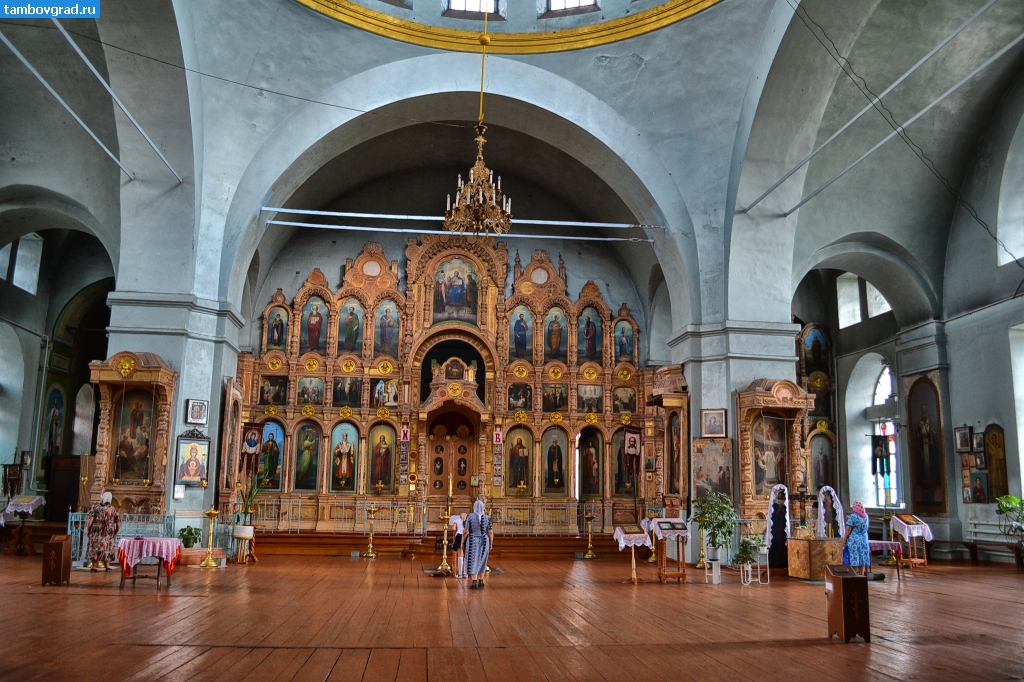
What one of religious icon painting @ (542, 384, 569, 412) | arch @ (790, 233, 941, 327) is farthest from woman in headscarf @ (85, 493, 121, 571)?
arch @ (790, 233, 941, 327)

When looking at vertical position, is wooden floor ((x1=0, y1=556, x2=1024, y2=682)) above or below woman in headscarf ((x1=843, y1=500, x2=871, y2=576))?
below

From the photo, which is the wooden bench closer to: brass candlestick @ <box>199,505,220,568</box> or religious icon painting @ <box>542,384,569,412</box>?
religious icon painting @ <box>542,384,569,412</box>

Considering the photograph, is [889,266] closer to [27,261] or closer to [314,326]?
[314,326]

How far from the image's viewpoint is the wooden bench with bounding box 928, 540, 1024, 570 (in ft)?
45.8

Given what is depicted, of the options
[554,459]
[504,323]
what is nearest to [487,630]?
[554,459]

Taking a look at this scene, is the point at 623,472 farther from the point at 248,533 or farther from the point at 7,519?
the point at 7,519

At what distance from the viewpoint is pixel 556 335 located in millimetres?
21641

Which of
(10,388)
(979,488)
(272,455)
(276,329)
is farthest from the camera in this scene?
(276,329)

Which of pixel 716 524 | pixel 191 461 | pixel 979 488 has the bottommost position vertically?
pixel 716 524

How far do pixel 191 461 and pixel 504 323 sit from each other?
30.9 feet

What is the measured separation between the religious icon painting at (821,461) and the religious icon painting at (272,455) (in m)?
13.3

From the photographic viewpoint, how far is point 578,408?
841 inches

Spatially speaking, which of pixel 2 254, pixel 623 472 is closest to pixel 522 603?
pixel 623 472

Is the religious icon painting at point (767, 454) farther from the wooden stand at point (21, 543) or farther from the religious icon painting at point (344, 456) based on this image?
the wooden stand at point (21, 543)
